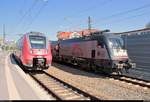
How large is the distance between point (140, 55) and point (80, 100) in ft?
32.8

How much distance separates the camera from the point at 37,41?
19.2 m

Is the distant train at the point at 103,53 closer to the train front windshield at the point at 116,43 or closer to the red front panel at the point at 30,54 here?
the train front windshield at the point at 116,43

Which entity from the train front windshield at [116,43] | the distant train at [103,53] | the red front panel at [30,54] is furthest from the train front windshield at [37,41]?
the train front windshield at [116,43]

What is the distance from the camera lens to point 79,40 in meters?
23.2

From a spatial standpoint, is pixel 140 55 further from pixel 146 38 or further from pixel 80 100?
pixel 80 100

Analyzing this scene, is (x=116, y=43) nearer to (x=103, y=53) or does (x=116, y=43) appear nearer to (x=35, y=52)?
(x=103, y=53)

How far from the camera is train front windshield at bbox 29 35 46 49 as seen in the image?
62.3ft

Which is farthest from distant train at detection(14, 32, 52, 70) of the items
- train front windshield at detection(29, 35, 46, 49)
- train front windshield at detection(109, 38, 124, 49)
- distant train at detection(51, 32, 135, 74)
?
train front windshield at detection(109, 38, 124, 49)

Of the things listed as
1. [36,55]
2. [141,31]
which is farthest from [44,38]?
[141,31]

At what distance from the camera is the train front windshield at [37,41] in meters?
19.0

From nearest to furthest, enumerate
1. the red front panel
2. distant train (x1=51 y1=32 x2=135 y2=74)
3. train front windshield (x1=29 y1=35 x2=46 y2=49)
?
1. distant train (x1=51 y1=32 x2=135 y2=74)
2. the red front panel
3. train front windshield (x1=29 y1=35 x2=46 y2=49)

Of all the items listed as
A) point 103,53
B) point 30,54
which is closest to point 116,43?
point 103,53

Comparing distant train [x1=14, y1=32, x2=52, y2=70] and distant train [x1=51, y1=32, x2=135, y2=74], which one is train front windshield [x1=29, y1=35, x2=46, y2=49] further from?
distant train [x1=51, y1=32, x2=135, y2=74]

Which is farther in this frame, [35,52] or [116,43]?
[35,52]
